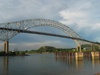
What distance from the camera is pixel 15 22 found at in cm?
5819

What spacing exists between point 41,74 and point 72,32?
208 ft

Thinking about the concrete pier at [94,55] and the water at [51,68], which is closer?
the water at [51,68]

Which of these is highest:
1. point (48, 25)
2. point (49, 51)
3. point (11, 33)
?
point (48, 25)

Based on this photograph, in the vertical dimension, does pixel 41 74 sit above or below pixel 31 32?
below

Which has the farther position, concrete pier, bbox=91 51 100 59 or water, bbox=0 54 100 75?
concrete pier, bbox=91 51 100 59

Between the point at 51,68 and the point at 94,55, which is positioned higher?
the point at 94,55

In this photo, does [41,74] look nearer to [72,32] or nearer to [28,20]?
[28,20]

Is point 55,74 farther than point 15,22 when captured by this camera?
No

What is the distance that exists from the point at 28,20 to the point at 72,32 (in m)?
32.0

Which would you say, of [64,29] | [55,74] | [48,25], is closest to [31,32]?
[48,25]

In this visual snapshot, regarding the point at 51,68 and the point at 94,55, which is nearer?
the point at 51,68

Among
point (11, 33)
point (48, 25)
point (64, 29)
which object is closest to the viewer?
point (11, 33)

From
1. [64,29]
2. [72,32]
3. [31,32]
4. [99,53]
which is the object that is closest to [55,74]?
[31,32]

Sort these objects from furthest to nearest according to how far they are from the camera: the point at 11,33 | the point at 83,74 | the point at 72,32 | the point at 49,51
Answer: the point at 49,51, the point at 72,32, the point at 11,33, the point at 83,74
